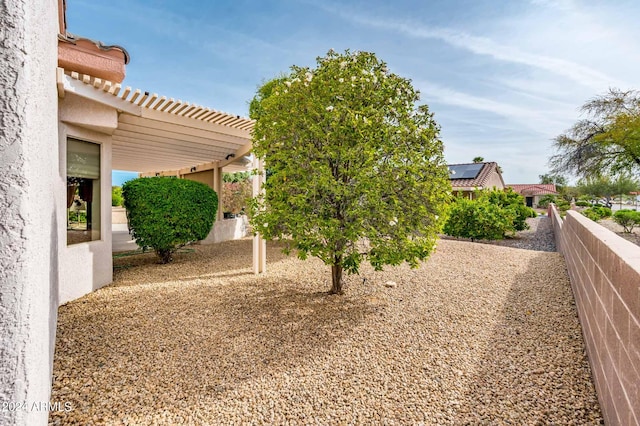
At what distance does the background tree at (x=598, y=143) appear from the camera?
68.8 ft

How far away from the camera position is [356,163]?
488 centimetres

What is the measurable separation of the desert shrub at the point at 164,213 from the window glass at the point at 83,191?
4.77 feet

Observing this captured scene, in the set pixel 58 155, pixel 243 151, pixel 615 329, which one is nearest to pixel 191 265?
pixel 243 151

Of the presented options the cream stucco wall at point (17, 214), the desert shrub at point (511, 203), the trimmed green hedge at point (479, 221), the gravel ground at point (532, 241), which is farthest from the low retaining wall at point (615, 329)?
the desert shrub at point (511, 203)

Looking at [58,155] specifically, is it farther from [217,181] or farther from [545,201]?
[545,201]

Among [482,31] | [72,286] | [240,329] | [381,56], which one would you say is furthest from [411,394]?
[482,31]

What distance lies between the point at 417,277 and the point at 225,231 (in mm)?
8368

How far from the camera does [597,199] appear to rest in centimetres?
4469

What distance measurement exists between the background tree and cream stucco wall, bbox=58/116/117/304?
24.0 meters

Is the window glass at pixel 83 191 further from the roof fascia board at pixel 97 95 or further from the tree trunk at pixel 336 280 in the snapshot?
the tree trunk at pixel 336 280

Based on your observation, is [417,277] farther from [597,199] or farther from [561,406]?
[597,199]

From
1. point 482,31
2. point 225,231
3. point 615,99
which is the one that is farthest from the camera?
point 615,99

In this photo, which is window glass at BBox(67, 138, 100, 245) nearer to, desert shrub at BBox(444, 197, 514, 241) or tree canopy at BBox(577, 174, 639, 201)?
desert shrub at BBox(444, 197, 514, 241)

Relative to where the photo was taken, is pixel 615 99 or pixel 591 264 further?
pixel 615 99
